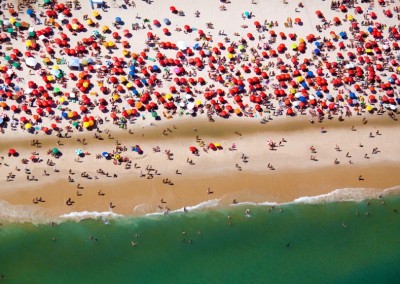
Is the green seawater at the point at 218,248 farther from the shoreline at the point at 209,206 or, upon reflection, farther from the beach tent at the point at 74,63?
the beach tent at the point at 74,63

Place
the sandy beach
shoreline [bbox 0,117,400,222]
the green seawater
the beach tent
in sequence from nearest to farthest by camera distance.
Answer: the green seawater → shoreline [bbox 0,117,400,222] → the sandy beach → the beach tent

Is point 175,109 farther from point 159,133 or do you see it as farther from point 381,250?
point 381,250

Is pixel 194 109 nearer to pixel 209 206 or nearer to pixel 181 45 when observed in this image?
→ pixel 181 45

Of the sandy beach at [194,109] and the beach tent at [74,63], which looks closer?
the sandy beach at [194,109]

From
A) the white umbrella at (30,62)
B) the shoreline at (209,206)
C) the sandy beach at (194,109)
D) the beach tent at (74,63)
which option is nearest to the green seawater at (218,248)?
the shoreline at (209,206)

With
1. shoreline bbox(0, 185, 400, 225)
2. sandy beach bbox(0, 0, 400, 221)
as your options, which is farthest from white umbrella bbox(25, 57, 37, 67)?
shoreline bbox(0, 185, 400, 225)

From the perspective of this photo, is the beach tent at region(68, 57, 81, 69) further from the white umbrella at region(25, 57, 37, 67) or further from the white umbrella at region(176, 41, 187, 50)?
the white umbrella at region(176, 41, 187, 50)

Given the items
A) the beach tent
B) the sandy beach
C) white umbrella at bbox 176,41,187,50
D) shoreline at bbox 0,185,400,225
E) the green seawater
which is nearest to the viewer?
the green seawater
